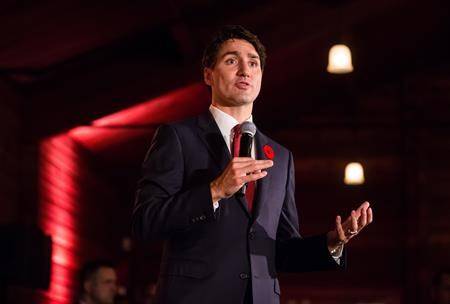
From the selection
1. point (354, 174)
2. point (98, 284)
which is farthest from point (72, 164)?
point (354, 174)

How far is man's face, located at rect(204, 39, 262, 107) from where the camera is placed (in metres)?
2.51

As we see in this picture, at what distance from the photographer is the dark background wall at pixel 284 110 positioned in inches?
305

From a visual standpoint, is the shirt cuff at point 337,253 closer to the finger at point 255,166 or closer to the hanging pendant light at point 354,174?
the finger at point 255,166

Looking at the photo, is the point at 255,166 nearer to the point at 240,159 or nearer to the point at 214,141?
the point at 240,159

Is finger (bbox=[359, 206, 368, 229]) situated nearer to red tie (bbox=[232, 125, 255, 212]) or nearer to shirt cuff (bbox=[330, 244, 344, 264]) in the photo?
shirt cuff (bbox=[330, 244, 344, 264])

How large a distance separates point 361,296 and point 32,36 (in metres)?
6.55

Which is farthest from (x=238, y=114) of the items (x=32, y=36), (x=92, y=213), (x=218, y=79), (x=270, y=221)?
(x=92, y=213)

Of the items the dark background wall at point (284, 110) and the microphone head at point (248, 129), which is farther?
the dark background wall at point (284, 110)

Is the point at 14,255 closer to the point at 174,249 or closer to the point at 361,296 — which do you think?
the point at 174,249

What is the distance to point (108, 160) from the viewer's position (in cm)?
1138

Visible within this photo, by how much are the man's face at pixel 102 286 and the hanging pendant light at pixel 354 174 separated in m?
4.08

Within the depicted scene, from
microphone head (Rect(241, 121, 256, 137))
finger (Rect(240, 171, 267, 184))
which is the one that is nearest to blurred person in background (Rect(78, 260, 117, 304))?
microphone head (Rect(241, 121, 256, 137))

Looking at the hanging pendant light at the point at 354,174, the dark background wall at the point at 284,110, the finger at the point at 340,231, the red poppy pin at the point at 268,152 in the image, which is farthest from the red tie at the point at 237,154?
the hanging pendant light at the point at 354,174

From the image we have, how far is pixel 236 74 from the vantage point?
2.53m
